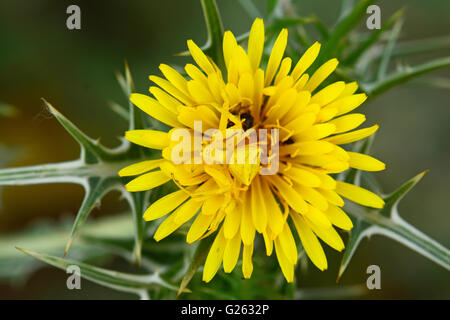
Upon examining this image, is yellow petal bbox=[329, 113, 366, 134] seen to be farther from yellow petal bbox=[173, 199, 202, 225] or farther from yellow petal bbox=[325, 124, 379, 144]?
yellow petal bbox=[173, 199, 202, 225]

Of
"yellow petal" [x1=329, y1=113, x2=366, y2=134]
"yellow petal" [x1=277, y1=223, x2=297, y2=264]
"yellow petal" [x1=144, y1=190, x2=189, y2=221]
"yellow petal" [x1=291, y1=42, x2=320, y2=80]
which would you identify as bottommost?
"yellow petal" [x1=277, y1=223, x2=297, y2=264]

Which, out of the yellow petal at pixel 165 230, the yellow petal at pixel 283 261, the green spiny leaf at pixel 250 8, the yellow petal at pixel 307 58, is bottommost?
the yellow petal at pixel 283 261

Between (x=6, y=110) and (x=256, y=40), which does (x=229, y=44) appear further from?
(x=6, y=110)

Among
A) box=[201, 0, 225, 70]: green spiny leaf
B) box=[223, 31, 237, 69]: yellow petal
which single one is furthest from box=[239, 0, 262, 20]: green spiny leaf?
box=[223, 31, 237, 69]: yellow petal

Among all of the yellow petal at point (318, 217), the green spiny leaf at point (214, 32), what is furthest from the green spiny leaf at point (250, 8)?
the yellow petal at point (318, 217)

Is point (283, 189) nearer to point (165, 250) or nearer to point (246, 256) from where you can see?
point (246, 256)

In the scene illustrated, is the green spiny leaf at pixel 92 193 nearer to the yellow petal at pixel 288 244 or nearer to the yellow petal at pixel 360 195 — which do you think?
the yellow petal at pixel 288 244
